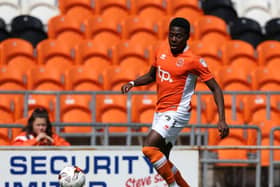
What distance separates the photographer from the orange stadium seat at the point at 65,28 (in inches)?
537

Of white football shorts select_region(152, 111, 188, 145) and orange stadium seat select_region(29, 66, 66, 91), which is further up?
orange stadium seat select_region(29, 66, 66, 91)

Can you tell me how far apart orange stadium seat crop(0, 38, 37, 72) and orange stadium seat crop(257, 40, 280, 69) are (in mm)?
3520

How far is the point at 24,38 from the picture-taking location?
13.8m

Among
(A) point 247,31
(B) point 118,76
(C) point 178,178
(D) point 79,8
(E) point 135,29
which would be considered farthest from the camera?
(D) point 79,8

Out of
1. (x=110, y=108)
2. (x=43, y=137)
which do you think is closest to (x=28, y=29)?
(x=110, y=108)

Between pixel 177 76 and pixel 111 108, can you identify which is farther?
pixel 111 108

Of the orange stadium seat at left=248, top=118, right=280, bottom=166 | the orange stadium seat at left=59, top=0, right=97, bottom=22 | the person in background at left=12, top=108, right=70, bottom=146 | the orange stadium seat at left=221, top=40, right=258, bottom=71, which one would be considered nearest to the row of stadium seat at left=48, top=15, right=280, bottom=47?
the orange stadium seat at left=59, top=0, right=97, bottom=22

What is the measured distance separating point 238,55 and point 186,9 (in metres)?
1.61

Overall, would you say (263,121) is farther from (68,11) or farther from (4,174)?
(68,11)

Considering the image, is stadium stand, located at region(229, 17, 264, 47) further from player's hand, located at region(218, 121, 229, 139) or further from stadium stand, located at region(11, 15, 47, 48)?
player's hand, located at region(218, 121, 229, 139)

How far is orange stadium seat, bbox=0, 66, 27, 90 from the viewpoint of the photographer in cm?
1225

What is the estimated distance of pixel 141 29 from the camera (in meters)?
13.7

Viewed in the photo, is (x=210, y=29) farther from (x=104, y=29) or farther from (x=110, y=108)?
(x=110, y=108)

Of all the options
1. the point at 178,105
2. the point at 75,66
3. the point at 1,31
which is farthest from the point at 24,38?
the point at 178,105
